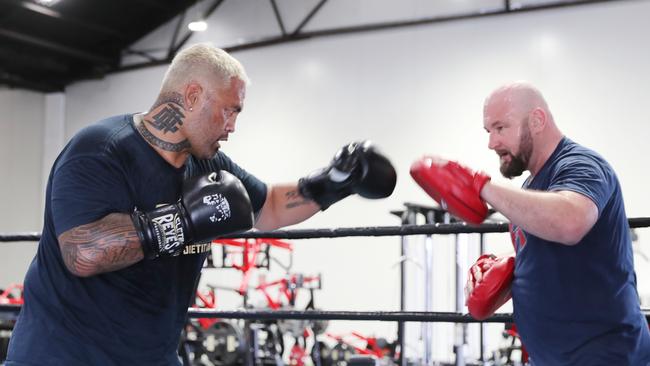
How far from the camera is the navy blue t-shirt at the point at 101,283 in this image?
1.52 meters

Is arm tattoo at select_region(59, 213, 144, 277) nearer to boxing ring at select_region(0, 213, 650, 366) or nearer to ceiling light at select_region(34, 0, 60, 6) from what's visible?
boxing ring at select_region(0, 213, 650, 366)

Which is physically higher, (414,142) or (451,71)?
(451,71)

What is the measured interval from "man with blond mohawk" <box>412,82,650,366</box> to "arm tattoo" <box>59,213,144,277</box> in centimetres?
67

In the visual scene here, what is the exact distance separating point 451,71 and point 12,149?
5668mm

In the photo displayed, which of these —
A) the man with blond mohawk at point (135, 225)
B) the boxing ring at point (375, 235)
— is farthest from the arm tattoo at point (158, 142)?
the boxing ring at point (375, 235)

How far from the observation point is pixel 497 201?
1596mm

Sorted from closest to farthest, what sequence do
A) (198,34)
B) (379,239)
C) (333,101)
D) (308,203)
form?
(308,203) → (379,239) → (333,101) → (198,34)

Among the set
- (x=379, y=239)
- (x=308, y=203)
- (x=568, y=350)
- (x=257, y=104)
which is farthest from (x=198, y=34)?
(x=568, y=350)

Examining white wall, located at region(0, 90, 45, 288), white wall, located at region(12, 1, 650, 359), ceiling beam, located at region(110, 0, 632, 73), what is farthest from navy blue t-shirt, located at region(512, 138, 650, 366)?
white wall, located at region(0, 90, 45, 288)

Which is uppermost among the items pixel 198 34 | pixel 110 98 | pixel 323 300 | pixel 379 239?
pixel 198 34

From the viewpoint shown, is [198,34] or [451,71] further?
[198,34]

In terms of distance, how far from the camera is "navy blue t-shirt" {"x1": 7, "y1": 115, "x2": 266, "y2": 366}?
4.98 feet

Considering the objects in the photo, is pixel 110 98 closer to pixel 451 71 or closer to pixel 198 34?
pixel 198 34

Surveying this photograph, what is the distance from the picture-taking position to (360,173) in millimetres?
1841
